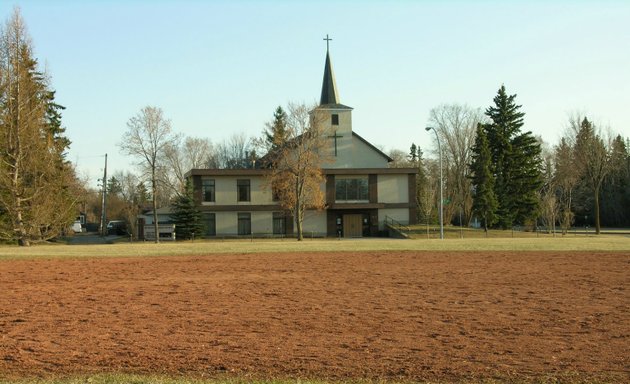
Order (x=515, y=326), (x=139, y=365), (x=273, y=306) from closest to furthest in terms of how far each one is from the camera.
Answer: (x=139, y=365)
(x=515, y=326)
(x=273, y=306)

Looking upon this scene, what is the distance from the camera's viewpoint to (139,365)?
898cm

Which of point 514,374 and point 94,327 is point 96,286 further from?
point 514,374

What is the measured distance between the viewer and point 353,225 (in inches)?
2306

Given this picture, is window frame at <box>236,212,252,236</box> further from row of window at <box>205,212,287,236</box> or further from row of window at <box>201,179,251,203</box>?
row of window at <box>201,179,251,203</box>

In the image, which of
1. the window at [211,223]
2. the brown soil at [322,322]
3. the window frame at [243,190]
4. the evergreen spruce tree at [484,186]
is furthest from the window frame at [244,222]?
the brown soil at [322,322]

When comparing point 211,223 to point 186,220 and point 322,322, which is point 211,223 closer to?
point 186,220

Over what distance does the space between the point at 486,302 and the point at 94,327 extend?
353 inches

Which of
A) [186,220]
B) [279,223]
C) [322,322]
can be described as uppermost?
[186,220]

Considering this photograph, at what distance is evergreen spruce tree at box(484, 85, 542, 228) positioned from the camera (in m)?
62.6

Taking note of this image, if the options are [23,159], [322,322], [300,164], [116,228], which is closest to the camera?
[322,322]

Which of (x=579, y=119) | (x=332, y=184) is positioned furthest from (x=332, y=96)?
(x=579, y=119)

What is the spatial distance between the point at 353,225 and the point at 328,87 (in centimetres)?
1410

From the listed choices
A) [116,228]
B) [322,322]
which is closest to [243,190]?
[116,228]

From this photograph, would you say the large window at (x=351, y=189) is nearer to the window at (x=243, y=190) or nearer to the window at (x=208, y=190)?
the window at (x=243, y=190)
